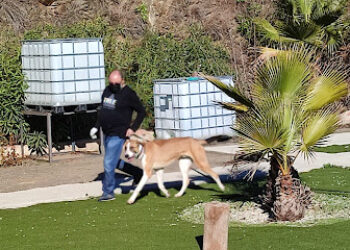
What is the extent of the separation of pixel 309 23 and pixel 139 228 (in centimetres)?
633

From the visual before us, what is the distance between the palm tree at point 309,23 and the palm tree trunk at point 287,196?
422 cm

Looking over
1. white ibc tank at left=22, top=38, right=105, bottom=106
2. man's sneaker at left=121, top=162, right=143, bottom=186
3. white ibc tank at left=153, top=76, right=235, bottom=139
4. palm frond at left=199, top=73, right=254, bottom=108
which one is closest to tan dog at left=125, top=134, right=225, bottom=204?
man's sneaker at left=121, top=162, right=143, bottom=186

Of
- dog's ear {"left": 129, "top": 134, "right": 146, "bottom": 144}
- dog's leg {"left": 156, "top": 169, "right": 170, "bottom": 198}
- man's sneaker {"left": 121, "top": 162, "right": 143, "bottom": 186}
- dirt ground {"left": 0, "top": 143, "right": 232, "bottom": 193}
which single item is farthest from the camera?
dirt ground {"left": 0, "top": 143, "right": 232, "bottom": 193}

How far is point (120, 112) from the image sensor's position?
13.9m

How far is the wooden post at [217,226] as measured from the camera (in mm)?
9414

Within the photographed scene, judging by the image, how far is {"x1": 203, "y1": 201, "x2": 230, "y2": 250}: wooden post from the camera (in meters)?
9.41

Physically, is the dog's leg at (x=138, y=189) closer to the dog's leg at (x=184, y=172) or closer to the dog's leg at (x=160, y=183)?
the dog's leg at (x=160, y=183)

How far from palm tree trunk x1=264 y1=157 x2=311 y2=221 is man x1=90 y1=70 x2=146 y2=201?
2755mm

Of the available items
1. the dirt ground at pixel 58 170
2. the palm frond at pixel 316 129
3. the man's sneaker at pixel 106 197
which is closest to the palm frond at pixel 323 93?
the palm frond at pixel 316 129

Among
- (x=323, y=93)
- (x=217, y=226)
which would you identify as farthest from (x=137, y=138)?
(x=217, y=226)

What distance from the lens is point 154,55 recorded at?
2258cm

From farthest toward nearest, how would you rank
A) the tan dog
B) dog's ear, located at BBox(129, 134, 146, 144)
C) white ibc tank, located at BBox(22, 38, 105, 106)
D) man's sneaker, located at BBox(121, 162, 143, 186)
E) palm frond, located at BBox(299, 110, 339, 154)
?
white ibc tank, located at BBox(22, 38, 105, 106)
man's sneaker, located at BBox(121, 162, 143, 186)
dog's ear, located at BBox(129, 134, 146, 144)
the tan dog
palm frond, located at BBox(299, 110, 339, 154)

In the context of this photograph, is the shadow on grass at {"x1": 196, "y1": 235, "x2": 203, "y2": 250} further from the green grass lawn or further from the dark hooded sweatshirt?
the dark hooded sweatshirt

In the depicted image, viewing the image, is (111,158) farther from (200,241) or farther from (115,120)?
(200,241)
